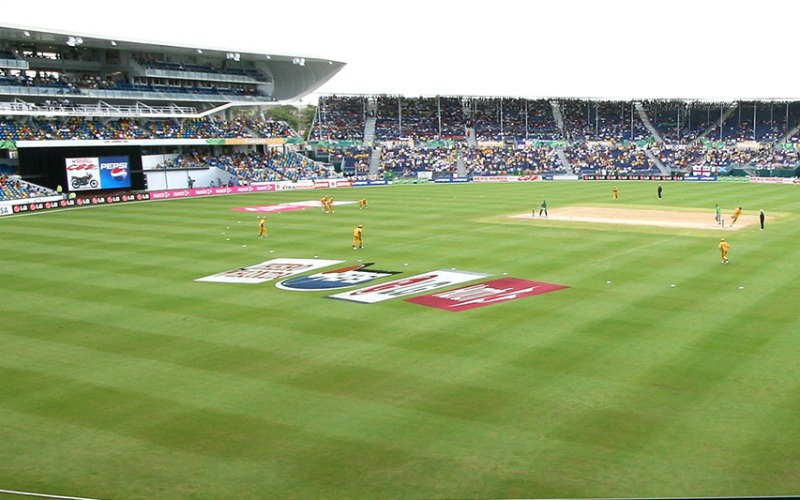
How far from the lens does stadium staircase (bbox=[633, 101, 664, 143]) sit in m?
116

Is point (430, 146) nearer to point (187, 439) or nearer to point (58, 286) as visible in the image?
point (58, 286)

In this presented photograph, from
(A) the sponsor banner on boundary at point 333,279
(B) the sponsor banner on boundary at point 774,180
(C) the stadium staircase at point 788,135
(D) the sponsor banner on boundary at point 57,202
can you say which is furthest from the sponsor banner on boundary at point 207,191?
(C) the stadium staircase at point 788,135

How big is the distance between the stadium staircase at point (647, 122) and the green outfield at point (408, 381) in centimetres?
8569

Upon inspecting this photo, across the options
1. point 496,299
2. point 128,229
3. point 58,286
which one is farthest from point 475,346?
point 128,229

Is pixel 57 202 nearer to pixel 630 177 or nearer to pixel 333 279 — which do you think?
pixel 333 279

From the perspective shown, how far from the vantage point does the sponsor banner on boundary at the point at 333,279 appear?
2774cm

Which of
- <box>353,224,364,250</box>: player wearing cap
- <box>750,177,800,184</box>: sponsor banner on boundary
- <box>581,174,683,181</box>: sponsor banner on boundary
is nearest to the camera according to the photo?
<box>353,224,364,250</box>: player wearing cap

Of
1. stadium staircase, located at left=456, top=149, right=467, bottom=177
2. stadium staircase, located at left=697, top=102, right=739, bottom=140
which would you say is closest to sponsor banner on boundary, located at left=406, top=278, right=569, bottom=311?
stadium staircase, located at left=456, top=149, right=467, bottom=177

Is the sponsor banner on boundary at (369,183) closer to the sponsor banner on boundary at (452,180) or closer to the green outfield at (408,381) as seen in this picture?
the sponsor banner on boundary at (452,180)

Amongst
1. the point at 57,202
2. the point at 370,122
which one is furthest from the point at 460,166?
the point at 57,202

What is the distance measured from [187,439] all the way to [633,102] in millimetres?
118587

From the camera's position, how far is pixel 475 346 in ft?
64.8

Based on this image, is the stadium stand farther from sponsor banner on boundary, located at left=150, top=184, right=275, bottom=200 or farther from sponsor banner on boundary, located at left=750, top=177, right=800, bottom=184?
sponsor banner on boundary, located at left=750, top=177, right=800, bottom=184

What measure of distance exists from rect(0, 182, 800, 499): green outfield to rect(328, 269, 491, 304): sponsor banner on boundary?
43.8 inches
